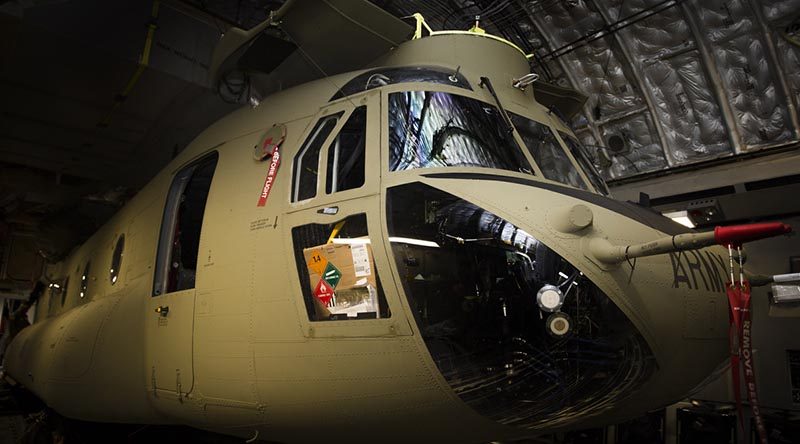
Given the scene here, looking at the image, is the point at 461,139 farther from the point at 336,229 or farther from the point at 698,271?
the point at 698,271

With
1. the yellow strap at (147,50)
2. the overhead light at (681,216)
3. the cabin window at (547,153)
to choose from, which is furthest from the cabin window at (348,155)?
the overhead light at (681,216)

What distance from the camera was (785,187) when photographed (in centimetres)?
718

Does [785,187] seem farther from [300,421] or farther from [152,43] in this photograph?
[152,43]

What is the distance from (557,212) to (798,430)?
5.47 meters

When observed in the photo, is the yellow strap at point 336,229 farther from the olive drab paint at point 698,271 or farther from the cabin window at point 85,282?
the cabin window at point 85,282

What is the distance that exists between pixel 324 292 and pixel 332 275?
0.35 ft

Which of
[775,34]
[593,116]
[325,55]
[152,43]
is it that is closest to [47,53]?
[152,43]

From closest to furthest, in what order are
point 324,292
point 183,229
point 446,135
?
point 324,292 → point 446,135 → point 183,229

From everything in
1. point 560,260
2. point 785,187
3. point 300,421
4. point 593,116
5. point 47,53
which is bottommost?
point 300,421

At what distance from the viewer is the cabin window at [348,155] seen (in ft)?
10.3

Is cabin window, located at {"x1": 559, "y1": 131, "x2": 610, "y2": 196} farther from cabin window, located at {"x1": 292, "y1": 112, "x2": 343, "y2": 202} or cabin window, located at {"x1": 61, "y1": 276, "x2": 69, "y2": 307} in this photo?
cabin window, located at {"x1": 61, "y1": 276, "x2": 69, "y2": 307}

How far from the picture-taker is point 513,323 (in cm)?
261

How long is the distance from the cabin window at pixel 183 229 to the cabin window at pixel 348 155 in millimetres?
1361

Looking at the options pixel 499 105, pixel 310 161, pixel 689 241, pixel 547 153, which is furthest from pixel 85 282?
pixel 689 241
